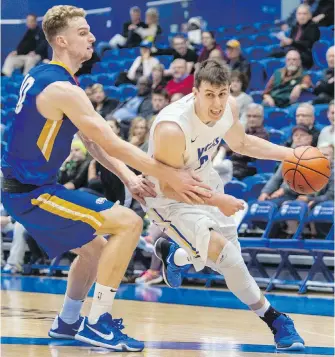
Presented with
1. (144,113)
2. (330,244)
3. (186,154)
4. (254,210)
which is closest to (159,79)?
(144,113)

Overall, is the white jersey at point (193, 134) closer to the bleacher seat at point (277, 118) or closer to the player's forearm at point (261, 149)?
the player's forearm at point (261, 149)

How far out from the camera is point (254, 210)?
913cm

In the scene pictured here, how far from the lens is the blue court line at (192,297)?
7227mm

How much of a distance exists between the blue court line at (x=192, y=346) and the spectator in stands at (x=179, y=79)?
24.5 feet

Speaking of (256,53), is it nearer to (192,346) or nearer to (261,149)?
(261,149)

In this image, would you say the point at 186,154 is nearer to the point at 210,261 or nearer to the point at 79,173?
the point at 210,261

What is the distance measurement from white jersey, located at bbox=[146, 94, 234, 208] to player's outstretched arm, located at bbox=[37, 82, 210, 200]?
404 millimetres

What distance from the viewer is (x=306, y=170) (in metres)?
5.02

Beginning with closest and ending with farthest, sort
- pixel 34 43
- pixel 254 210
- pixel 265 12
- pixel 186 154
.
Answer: pixel 186 154 → pixel 254 210 → pixel 265 12 → pixel 34 43

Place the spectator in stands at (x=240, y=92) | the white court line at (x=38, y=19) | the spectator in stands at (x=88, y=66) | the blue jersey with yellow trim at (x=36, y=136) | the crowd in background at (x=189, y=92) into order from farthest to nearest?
1. the white court line at (x=38, y=19)
2. the spectator in stands at (x=88, y=66)
3. the spectator in stands at (x=240, y=92)
4. the crowd in background at (x=189, y=92)
5. the blue jersey with yellow trim at (x=36, y=136)

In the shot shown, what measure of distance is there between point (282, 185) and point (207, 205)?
4540mm

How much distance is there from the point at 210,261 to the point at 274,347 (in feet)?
1.98

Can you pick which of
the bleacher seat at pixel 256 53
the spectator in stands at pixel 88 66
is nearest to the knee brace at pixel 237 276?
the bleacher seat at pixel 256 53

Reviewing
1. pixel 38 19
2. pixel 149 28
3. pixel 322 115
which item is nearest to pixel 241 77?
pixel 322 115
